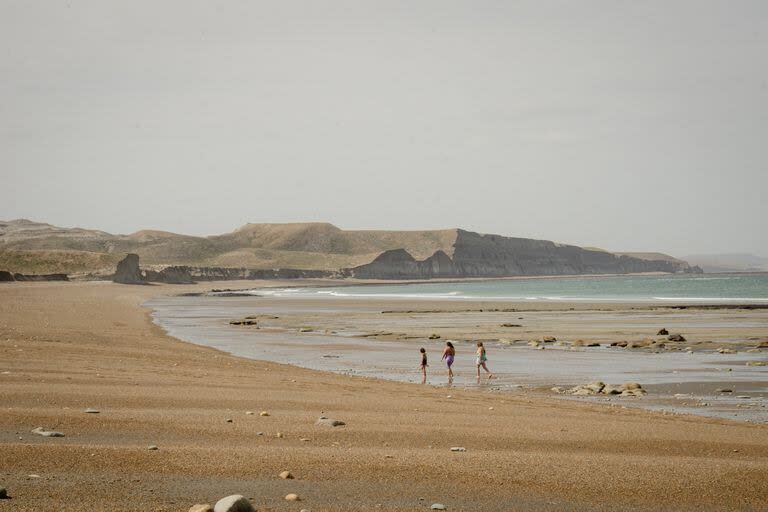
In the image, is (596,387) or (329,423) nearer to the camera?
(329,423)

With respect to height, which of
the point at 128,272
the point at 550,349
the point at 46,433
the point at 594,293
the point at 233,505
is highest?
the point at 128,272

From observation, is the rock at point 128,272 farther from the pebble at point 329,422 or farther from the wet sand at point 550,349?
the pebble at point 329,422

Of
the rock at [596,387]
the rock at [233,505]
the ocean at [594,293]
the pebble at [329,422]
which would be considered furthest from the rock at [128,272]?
the rock at [233,505]

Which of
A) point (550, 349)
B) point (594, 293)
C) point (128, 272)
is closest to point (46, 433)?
point (550, 349)

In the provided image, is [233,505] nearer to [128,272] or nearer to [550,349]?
[550,349]

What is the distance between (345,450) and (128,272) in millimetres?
129474

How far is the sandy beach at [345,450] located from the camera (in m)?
7.34

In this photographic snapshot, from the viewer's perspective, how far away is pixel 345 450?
944cm

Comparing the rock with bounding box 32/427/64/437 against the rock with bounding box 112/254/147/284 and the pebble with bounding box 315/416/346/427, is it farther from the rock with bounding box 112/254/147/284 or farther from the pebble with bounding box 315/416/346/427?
the rock with bounding box 112/254/147/284

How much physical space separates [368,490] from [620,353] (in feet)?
77.7

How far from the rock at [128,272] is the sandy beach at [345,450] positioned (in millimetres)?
116822

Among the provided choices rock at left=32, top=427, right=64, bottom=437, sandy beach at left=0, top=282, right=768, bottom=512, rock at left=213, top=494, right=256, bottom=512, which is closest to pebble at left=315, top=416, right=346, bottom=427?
sandy beach at left=0, top=282, right=768, bottom=512

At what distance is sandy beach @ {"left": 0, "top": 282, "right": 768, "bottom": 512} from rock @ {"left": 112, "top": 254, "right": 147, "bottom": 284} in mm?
116822

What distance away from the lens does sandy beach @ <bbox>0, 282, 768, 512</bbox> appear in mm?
7336
